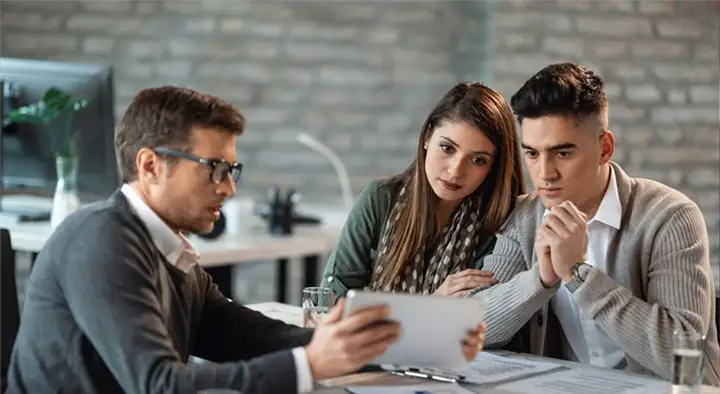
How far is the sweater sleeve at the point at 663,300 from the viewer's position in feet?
6.47

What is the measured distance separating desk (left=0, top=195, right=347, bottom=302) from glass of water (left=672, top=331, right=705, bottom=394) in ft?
6.11

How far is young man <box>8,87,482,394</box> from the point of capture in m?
1.60

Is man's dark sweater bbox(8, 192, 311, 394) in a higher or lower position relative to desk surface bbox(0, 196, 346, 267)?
higher

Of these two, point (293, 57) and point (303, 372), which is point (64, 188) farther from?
point (303, 372)

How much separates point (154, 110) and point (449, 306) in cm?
58

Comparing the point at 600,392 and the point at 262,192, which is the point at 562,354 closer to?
the point at 600,392

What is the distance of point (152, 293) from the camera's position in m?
1.67

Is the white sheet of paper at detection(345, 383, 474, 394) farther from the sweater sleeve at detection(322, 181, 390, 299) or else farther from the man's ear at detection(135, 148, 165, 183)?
the sweater sleeve at detection(322, 181, 390, 299)

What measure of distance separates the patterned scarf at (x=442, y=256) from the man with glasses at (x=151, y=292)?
0.57m

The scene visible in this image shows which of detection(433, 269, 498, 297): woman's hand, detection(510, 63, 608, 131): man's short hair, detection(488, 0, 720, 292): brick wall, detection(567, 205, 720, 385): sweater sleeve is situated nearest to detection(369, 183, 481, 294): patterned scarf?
detection(433, 269, 498, 297): woman's hand

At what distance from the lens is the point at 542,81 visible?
7.02 feet

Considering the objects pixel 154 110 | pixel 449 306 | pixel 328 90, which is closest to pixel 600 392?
pixel 449 306

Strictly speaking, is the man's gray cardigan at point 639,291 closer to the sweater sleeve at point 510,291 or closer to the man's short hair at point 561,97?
the sweater sleeve at point 510,291

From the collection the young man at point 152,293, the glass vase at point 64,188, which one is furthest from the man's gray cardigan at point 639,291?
the glass vase at point 64,188
